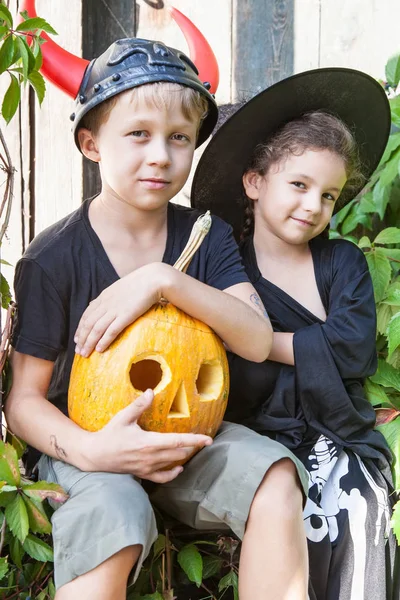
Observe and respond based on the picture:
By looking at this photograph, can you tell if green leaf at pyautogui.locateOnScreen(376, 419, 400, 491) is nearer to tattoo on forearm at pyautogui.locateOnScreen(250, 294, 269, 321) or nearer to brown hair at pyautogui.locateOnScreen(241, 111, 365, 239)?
tattoo on forearm at pyautogui.locateOnScreen(250, 294, 269, 321)

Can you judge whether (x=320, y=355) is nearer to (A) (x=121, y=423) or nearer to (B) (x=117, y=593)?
(A) (x=121, y=423)

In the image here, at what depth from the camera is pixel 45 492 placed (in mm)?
1713

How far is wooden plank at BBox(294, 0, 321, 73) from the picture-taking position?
3021mm

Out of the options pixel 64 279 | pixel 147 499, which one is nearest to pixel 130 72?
pixel 64 279

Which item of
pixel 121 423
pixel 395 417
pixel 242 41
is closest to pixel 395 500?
pixel 395 417

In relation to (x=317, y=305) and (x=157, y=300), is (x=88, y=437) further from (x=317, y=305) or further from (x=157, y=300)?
(x=317, y=305)

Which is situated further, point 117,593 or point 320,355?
point 320,355

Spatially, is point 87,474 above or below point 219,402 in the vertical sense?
below

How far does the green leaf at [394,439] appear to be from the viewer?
212 cm

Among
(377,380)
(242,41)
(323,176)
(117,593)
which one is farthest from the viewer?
(242,41)

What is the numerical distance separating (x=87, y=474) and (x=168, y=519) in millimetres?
403

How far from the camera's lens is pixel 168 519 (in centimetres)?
204

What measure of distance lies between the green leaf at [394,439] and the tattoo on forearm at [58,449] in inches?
36.4

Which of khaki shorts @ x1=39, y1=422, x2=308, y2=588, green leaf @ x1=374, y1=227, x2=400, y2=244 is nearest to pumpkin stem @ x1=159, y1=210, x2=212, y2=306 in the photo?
khaki shorts @ x1=39, y1=422, x2=308, y2=588
